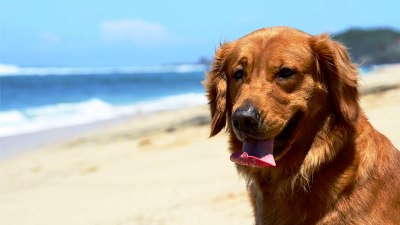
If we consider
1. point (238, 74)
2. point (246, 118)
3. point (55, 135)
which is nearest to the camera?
point (246, 118)

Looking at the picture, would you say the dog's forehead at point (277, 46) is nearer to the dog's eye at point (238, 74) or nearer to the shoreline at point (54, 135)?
the dog's eye at point (238, 74)

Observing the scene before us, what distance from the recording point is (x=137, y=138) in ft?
45.7

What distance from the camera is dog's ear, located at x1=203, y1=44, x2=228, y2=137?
14.9ft

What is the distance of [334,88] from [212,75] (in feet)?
3.18

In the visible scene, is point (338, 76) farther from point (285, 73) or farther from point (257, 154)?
point (257, 154)

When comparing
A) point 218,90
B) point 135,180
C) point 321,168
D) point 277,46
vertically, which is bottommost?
point 135,180

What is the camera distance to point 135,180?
9070 millimetres

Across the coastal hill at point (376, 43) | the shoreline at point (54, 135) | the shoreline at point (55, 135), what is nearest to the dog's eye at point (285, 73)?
the shoreline at point (55, 135)

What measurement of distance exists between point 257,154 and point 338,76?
74cm

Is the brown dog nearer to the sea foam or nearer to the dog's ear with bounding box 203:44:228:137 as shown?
the dog's ear with bounding box 203:44:228:137

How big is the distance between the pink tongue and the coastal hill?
12058 centimetres

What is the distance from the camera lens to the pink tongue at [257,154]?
4.00 metres

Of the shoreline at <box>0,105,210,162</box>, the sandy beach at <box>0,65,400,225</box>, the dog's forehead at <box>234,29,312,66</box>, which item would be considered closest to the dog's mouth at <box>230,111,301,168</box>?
the dog's forehead at <box>234,29,312,66</box>

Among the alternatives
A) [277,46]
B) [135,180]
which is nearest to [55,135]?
[135,180]
